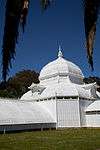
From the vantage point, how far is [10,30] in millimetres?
6816

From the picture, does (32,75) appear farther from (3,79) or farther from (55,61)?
(3,79)

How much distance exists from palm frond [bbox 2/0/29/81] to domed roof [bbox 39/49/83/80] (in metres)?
43.6

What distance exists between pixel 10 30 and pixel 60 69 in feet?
144

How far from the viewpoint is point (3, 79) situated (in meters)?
6.70

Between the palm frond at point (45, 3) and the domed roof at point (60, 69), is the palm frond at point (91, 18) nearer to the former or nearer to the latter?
the palm frond at point (45, 3)

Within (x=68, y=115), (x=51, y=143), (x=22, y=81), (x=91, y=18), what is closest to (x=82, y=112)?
(x=68, y=115)

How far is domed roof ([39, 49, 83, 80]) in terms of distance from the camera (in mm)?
50678

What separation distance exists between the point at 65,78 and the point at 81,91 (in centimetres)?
572

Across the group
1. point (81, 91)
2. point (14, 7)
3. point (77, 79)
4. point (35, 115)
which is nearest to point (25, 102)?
point (35, 115)

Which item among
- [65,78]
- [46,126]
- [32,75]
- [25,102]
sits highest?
[32,75]

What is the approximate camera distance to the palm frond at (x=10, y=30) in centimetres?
674

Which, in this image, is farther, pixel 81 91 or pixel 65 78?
pixel 65 78

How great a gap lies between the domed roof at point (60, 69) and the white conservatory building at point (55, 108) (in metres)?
0.81

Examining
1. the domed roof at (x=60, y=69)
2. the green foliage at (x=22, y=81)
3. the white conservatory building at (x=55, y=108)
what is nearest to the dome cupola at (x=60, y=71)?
the domed roof at (x=60, y=69)
